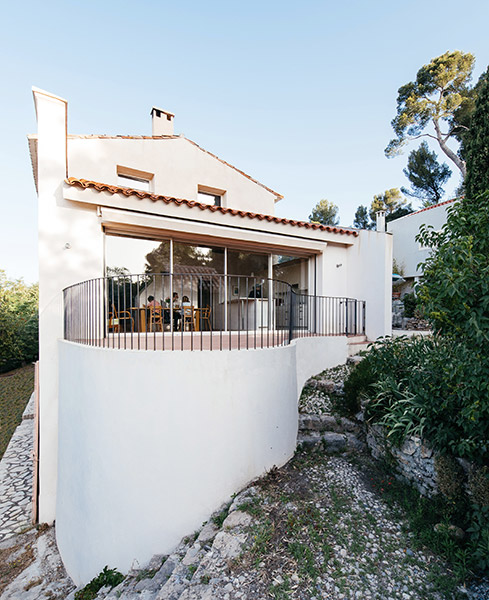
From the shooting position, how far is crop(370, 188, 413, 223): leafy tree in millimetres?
25406

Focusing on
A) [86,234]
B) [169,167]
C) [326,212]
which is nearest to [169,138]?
[169,167]

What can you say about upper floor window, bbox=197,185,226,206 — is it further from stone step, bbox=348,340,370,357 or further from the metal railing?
stone step, bbox=348,340,370,357

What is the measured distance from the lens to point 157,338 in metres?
6.63

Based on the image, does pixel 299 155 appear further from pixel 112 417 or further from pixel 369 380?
pixel 112 417

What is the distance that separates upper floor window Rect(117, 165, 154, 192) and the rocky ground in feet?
32.7

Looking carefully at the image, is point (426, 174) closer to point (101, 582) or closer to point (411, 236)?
point (411, 236)

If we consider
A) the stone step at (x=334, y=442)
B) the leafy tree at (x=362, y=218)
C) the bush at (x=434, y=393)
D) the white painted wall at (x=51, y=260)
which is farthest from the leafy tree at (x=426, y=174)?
the white painted wall at (x=51, y=260)

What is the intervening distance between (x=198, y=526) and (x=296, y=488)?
1544 millimetres

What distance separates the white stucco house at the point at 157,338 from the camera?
4.35 metres

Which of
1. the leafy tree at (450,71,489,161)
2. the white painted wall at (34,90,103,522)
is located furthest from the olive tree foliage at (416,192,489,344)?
the leafy tree at (450,71,489,161)

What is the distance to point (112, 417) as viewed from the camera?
14.7 feet

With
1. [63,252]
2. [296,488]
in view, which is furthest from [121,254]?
[296,488]

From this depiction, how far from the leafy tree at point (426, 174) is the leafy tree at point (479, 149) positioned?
1845 centimetres

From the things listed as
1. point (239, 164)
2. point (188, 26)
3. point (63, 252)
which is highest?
point (188, 26)
